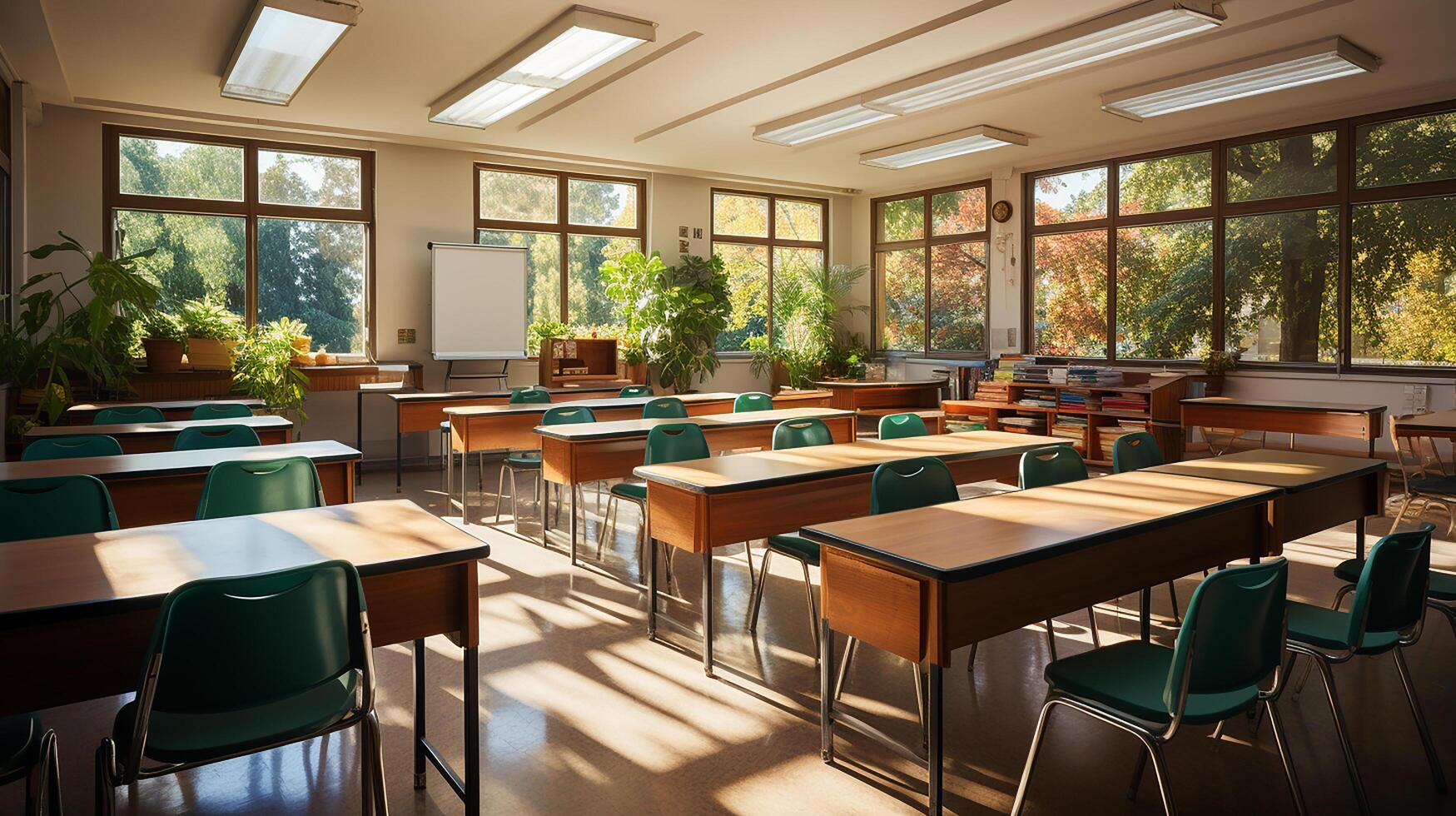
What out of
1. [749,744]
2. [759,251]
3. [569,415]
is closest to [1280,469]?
[749,744]

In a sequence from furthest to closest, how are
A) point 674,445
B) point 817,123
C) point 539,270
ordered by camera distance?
point 539,270 → point 817,123 → point 674,445

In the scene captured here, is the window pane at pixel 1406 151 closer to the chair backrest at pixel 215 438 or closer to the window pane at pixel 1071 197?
the window pane at pixel 1071 197

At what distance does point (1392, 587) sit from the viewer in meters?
2.60

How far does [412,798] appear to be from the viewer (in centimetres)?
266

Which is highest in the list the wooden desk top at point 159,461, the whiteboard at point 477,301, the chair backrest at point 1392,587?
the whiteboard at point 477,301

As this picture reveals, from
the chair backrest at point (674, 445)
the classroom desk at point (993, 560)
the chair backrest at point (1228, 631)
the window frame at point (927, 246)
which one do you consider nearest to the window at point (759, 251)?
the window frame at point (927, 246)

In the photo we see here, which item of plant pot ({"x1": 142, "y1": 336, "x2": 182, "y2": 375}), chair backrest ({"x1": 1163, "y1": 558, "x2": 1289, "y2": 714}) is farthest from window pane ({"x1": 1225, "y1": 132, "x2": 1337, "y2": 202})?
plant pot ({"x1": 142, "y1": 336, "x2": 182, "y2": 375})

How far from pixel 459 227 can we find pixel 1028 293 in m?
6.40

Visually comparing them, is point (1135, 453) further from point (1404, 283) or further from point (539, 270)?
point (539, 270)

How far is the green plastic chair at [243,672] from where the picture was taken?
6.03 ft

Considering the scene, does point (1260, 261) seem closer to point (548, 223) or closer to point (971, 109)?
point (971, 109)

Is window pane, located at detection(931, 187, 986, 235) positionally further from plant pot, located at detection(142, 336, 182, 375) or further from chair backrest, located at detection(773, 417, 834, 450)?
plant pot, located at detection(142, 336, 182, 375)

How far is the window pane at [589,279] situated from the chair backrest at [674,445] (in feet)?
19.2

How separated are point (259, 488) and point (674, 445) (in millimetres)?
2028
